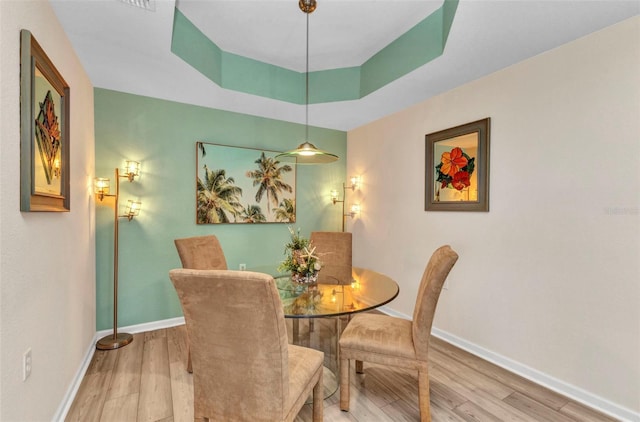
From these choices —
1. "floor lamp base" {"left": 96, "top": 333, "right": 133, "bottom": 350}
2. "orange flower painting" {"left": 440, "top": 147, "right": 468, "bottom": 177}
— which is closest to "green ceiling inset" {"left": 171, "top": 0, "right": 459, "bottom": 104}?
"orange flower painting" {"left": 440, "top": 147, "right": 468, "bottom": 177}

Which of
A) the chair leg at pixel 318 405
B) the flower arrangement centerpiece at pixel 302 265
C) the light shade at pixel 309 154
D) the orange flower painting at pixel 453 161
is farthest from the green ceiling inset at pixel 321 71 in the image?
the chair leg at pixel 318 405

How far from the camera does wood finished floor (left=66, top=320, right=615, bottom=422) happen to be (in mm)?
1848

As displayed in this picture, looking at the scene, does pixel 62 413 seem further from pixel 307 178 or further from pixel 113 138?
pixel 307 178

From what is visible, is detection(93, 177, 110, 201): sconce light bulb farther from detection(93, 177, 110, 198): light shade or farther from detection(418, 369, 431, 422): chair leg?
detection(418, 369, 431, 422): chair leg

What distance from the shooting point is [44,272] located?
5.16 ft

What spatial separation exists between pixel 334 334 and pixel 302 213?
1.68 m

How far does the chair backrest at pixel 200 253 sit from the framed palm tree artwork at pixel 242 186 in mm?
810

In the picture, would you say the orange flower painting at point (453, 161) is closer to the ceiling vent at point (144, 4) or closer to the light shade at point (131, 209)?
the ceiling vent at point (144, 4)

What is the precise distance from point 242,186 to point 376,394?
2.57 m

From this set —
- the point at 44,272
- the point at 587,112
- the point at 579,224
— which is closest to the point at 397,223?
the point at 579,224

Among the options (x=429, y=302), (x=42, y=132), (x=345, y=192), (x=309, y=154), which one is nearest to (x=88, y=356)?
(x=42, y=132)

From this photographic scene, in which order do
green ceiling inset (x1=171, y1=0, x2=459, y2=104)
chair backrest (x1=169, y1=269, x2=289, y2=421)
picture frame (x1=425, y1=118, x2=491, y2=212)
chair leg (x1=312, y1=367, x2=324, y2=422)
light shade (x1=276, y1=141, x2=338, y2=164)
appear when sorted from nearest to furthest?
1. chair backrest (x1=169, y1=269, x2=289, y2=421)
2. chair leg (x1=312, y1=367, x2=324, y2=422)
3. light shade (x1=276, y1=141, x2=338, y2=164)
4. green ceiling inset (x1=171, y1=0, x2=459, y2=104)
5. picture frame (x1=425, y1=118, x2=491, y2=212)

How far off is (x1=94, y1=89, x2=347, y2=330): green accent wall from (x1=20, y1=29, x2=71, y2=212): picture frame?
1093mm

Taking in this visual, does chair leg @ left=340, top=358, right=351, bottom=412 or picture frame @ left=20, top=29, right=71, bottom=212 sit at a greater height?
picture frame @ left=20, top=29, right=71, bottom=212
